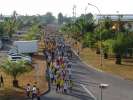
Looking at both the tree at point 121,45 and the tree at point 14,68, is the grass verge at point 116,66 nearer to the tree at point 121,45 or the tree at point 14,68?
the tree at point 121,45

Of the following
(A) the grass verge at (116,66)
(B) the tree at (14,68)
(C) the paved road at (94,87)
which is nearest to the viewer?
(C) the paved road at (94,87)

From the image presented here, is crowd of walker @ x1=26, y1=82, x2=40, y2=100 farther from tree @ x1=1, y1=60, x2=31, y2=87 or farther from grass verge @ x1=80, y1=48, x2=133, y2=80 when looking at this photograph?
grass verge @ x1=80, y1=48, x2=133, y2=80

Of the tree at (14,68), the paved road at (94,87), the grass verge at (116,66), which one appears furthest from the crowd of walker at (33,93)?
the grass verge at (116,66)

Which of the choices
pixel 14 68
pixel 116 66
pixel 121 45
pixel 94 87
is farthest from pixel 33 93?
pixel 121 45

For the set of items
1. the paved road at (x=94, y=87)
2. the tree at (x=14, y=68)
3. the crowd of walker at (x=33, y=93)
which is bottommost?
the paved road at (x=94, y=87)

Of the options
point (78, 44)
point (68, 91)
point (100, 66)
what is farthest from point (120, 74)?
point (78, 44)

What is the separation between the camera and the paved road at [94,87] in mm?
31995

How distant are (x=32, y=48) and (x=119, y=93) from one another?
29.7 meters

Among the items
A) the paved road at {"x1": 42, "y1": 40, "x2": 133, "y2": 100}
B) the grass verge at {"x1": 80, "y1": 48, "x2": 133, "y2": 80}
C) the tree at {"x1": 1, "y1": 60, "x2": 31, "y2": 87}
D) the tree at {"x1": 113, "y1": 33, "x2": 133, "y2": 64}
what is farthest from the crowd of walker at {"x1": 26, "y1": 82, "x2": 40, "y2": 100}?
the tree at {"x1": 113, "y1": 33, "x2": 133, "y2": 64}

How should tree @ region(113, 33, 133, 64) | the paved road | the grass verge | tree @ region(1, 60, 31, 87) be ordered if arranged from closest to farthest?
1. the paved road
2. tree @ region(1, 60, 31, 87)
3. the grass verge
4. tree @ region(113, 33, 133, 64)

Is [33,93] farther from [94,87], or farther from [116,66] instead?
[116,66]

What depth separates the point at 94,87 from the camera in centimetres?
3634

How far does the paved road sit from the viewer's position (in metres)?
32.0

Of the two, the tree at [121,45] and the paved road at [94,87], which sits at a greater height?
→ the tree at [121,45]
